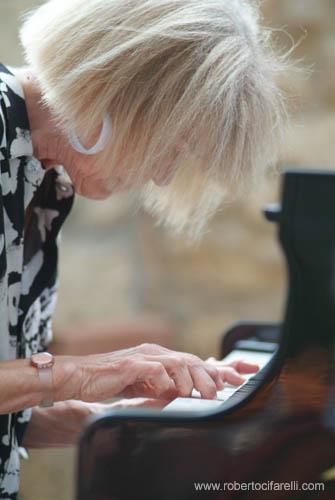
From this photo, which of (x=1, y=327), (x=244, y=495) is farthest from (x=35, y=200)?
(x=244, y=495)

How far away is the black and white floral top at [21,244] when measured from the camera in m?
1.26

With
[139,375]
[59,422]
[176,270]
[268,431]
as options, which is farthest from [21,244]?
[176,270]

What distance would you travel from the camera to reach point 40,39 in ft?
4.25

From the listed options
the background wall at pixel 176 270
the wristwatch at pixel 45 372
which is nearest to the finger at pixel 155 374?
the wristwatch at pixel 45 372

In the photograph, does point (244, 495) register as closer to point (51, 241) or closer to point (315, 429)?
point (315, 429)

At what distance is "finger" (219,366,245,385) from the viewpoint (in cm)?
136

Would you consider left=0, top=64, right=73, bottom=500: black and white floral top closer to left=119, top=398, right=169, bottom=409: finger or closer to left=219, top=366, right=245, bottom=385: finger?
left=119, top=398, right=169, bottom=409: finger

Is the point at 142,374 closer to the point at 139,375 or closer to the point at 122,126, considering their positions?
the point at 139,375

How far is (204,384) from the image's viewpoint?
46.9 inches

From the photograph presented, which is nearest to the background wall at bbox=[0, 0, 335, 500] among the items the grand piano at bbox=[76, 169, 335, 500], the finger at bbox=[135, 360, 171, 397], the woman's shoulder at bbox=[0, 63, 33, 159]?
the woman's shoulder at bbox=[0, 63, 33, 159]

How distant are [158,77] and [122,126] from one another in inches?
3.3

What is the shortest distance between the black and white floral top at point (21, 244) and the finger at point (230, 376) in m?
0.31

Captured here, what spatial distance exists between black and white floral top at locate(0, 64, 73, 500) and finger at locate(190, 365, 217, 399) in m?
0.30

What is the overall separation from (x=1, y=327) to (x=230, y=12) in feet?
1.86
